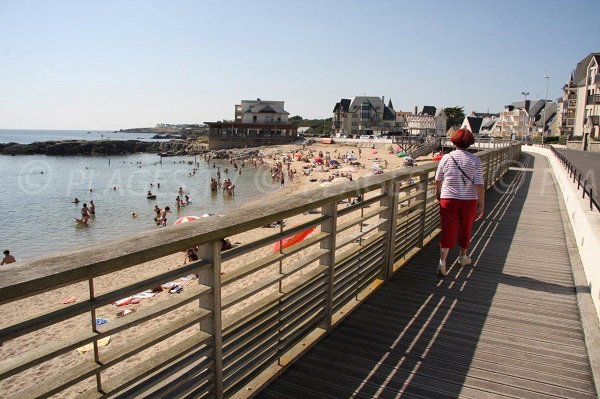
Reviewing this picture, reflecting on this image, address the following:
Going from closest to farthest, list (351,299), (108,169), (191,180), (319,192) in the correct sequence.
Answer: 1. (319,192)
2. (351,299)
3. (191,180)
4. (108,169)

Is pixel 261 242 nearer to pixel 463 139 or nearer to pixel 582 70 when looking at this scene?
pixel 463 139

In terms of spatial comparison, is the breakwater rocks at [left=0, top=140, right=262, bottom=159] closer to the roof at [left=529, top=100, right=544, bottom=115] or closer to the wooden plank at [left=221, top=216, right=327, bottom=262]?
the roof at [left=529, top=100, right=544, bottom=115]

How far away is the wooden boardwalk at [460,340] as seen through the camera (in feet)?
10.3

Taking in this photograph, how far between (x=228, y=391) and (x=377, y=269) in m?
2.66

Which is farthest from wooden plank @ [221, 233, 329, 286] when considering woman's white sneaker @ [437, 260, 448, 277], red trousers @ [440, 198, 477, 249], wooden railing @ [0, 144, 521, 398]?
woman's white sneaker @ [437, 260, 448, 277]

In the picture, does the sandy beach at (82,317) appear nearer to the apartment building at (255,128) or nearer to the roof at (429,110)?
the apartment building at (255,128)

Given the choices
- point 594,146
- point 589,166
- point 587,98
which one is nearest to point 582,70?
point 587,98

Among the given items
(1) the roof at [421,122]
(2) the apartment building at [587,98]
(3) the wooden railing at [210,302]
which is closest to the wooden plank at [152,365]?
(3) the wooden railing at [210,302]

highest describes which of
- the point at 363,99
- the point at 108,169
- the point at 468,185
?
the point at 363,99

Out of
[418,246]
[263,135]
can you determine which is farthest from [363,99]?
[418,246]

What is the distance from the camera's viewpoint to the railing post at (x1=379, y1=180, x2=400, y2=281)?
4.89m

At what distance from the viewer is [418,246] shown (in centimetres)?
659

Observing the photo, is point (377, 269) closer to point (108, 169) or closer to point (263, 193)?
point (263, 193)

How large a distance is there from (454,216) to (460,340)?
1878mm
